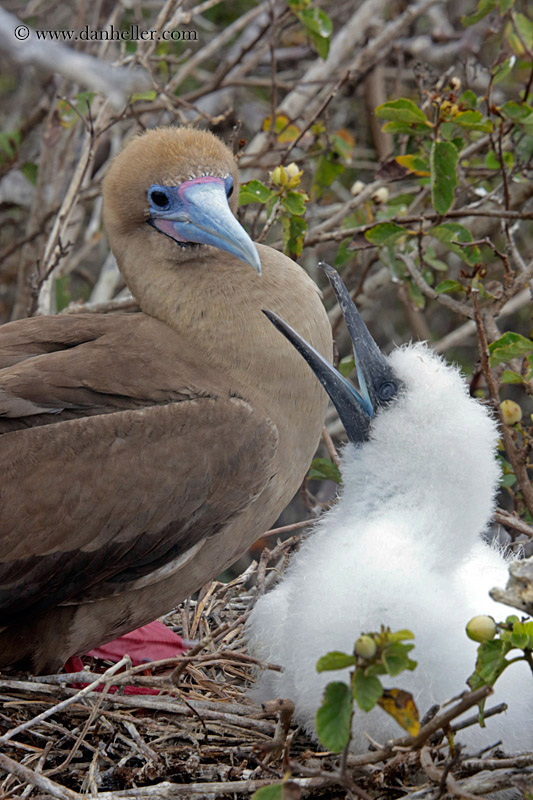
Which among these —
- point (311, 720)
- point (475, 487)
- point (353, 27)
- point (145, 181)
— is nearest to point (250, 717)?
point (311, 720)

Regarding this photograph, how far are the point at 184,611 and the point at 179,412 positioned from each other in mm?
1064

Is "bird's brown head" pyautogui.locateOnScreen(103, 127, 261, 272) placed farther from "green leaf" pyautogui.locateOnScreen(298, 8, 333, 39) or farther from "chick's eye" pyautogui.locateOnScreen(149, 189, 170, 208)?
"green leaf" pyautogui.locateOnScreen(298, 8, 333, 39)

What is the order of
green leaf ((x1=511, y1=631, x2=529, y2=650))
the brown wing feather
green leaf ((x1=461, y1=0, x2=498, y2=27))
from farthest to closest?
green leaf ((x1=461, y1=0, x2=498, y2=27)), the brown wing feather, green leaf ((x1=511, y1=631, x2=529, y2=650))

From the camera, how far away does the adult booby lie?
262 cm

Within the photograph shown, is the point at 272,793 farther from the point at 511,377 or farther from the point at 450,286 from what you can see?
Answer: the point at 450,286

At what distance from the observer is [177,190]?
3.45m

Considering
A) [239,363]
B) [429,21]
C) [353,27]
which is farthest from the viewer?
[429,21]

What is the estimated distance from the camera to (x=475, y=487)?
9.62 ft

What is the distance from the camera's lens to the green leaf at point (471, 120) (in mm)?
3689

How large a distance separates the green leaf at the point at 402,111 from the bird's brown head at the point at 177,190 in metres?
0.61

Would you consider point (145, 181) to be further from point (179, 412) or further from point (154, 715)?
point (154, 715)

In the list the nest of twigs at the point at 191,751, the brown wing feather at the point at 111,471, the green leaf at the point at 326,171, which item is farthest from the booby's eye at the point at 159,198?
the nest of twigs at the point at 191,751

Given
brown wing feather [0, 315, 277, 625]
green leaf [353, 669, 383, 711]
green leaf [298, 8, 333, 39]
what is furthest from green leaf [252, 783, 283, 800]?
green leaf [298, 8, 333, 39]

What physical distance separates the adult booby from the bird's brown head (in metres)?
0.43
